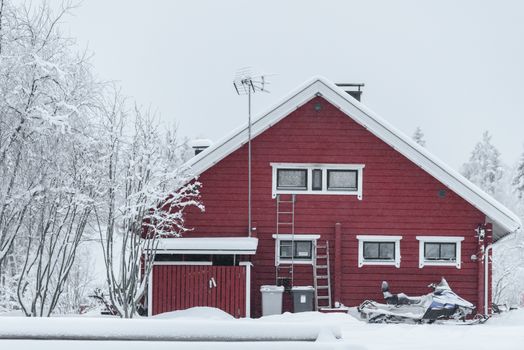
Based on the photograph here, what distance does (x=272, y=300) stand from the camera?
1670 centimetres

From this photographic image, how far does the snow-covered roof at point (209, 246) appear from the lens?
16.4m

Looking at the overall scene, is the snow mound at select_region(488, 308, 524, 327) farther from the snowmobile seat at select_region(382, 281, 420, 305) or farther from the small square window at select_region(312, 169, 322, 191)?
the small square window at select_region(312, 169, 322, 191)

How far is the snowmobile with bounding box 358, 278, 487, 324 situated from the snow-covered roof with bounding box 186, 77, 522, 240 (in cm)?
275

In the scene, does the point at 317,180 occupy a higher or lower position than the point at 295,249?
higher

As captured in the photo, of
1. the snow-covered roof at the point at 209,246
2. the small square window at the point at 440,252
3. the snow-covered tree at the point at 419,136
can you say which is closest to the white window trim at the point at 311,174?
the snow-covered roof at the point at 209,246

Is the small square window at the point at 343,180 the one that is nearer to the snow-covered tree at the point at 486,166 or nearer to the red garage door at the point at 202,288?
the red garage door at the point at 202,288

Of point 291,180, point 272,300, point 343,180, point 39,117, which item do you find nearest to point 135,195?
point 39,117

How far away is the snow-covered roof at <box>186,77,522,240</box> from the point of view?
17.5m

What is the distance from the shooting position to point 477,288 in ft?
57.9

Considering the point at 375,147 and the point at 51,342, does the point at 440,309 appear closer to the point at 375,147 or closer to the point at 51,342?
the point at 375,147

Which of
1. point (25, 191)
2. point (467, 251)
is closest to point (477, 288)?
point (467, 251)

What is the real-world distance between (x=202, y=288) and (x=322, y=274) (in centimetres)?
327

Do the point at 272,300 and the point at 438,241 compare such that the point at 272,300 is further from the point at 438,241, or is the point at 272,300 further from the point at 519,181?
the point at 519,181

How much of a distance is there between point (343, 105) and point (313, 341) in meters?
12.8
